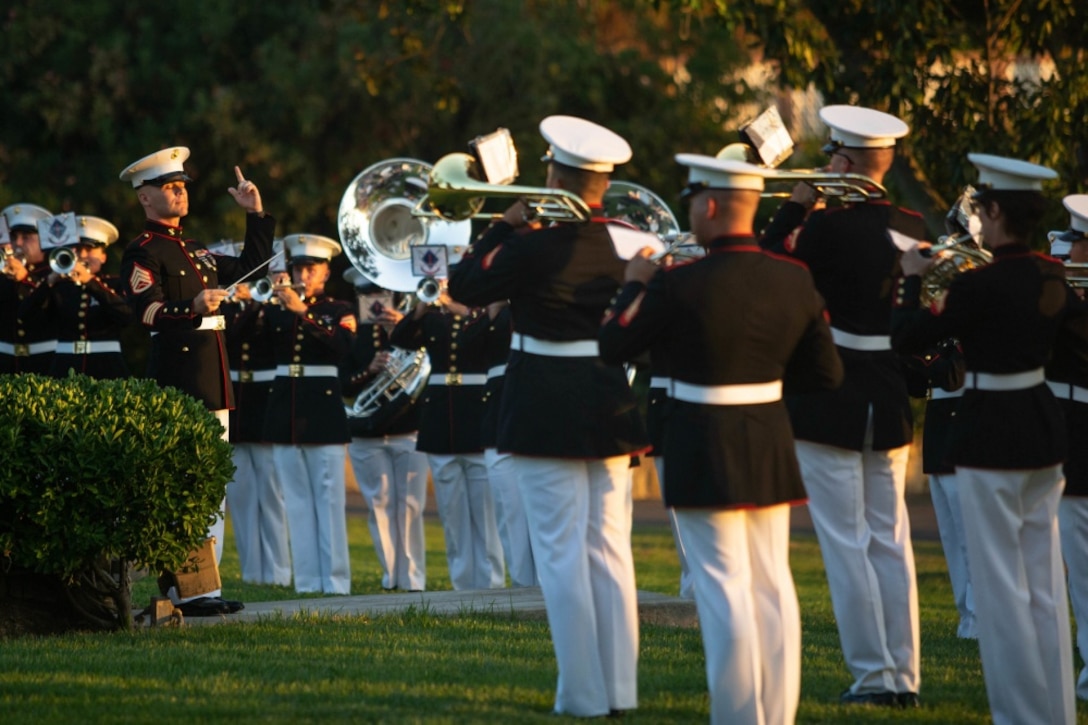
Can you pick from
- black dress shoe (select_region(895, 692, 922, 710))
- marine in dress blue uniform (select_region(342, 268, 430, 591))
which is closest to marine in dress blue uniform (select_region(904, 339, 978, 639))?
black dress shoe (select_region(895, 692, 922, 710))

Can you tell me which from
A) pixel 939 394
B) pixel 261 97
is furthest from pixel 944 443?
pixel 261 97

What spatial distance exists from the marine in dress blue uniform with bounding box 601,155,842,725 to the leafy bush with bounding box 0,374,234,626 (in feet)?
9.54

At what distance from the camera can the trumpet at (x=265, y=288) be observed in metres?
11.7

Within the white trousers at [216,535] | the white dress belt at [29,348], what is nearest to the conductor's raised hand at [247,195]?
the white trousers at [216,535]

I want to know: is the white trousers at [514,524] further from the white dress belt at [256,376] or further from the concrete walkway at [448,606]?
the white dress belt at [256,376]

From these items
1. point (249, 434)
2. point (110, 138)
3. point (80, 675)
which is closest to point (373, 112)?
point (110, 138)

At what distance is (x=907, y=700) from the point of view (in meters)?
6.83

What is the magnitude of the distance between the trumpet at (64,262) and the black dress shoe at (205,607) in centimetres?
296

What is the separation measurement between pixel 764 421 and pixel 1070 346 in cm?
186

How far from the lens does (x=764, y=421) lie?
5914mm

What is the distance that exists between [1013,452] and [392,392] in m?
7.28

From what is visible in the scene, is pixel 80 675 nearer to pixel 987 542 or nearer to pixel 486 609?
pixel 486 609

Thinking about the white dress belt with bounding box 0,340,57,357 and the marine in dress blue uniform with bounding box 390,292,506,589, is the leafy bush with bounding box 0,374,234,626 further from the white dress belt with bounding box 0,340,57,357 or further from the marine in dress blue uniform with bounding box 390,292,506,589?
the marine in dress blue uniform with bounding box 390,292,506,589

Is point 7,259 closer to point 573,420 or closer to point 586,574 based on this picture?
point 573,420
